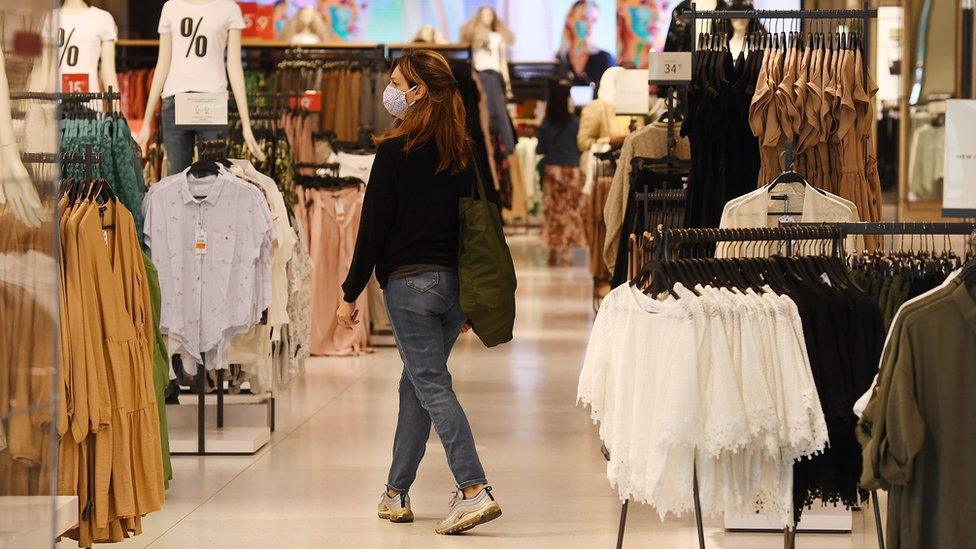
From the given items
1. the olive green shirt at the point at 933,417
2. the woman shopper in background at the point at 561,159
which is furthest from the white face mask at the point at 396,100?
the woman shopper in background at the point at 561,159

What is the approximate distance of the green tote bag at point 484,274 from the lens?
461cm

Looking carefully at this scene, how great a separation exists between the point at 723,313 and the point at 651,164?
3.12 meters

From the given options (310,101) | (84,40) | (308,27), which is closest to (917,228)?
(84,40)

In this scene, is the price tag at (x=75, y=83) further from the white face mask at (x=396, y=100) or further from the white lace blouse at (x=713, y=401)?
the white lace blouse at (x=713, y=401)

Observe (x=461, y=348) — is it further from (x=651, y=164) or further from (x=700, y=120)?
(x=700, y=120)

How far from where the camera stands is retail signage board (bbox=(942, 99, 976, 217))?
3.34m

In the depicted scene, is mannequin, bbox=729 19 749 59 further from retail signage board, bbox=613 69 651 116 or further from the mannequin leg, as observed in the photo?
the mannequin leg

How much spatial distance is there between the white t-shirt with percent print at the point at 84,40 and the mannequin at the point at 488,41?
6881 millimetres

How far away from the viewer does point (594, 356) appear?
12.7 ft

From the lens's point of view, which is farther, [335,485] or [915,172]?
[915,172]

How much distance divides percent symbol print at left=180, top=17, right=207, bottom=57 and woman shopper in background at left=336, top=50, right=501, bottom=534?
2419 millimetres

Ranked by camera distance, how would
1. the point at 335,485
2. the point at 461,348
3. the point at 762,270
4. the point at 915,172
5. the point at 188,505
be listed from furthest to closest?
the point at 915,172 → the point at 461,348 → the point at 335,485 → the point at 188,505 → the point at 762,270

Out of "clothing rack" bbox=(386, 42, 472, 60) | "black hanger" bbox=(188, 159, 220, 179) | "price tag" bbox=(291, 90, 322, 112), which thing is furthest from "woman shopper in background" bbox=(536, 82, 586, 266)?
"black hanger" bbox=(188, 159, 220, 179)

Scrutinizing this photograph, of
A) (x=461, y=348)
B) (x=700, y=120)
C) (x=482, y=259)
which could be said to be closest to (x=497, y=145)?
(x=461, y=348)
